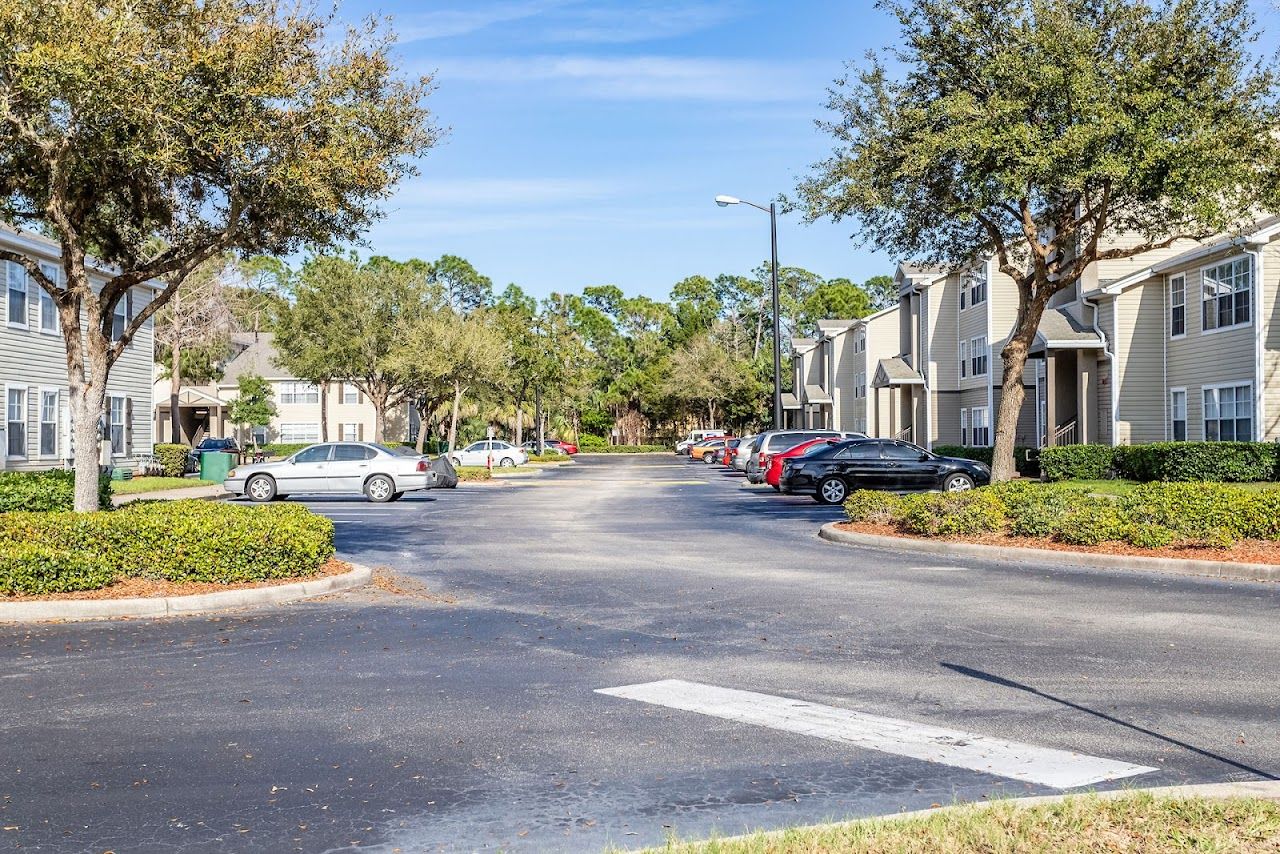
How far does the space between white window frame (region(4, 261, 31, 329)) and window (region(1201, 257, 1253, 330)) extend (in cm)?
2770

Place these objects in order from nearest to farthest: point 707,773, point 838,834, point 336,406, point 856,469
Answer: point 838,834 < point 707,773 < point 856,469 < point 336,406

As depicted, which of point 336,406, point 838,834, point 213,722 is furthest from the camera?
point 336,406

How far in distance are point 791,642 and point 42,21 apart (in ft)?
32.6

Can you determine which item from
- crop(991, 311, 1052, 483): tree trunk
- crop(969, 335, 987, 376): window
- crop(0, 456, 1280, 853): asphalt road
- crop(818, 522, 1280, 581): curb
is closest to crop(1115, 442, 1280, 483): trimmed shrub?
crop(991, 311, 1052, 483): tree trunk

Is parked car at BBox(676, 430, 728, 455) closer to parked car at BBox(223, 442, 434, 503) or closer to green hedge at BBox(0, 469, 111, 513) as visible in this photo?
parked car at BBox(223, 442, 434, 503)

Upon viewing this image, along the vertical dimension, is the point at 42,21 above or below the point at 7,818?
above

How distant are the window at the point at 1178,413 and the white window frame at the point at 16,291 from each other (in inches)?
1105

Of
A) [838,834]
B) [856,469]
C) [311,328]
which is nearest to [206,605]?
[838,834]

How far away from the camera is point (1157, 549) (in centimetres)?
1519

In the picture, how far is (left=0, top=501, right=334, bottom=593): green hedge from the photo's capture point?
11.7 m

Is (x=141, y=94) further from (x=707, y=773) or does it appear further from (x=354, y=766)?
(x=707, y=773)

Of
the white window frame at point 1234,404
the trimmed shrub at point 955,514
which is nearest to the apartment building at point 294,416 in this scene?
the white window frame at point 1234,404

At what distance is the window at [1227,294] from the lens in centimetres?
2833

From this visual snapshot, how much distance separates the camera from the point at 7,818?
5.37m
